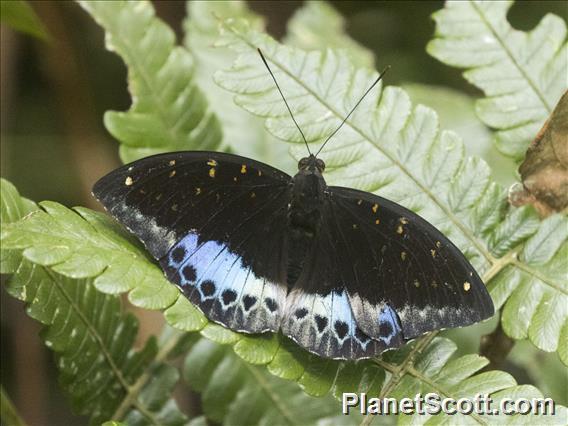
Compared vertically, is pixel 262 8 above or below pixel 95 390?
above

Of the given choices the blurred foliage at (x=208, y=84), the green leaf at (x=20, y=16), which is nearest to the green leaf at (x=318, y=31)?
the blurred foliage at (x=208, y=84)

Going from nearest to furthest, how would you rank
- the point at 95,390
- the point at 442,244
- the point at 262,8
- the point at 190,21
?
the point at 442,244, the point at 95,390, the point at 190,21, the point at 262,8

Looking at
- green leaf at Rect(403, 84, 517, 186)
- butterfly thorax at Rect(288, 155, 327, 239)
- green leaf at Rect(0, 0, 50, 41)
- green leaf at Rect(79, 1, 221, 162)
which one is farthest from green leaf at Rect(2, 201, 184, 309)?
green leaf at Rect(403, 84, 517, 186)

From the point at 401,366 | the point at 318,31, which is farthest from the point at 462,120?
the point at 401,366

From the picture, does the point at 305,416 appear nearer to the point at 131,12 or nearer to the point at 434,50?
the point at 434,50

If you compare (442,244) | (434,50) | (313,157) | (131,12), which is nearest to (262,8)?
(131,12)

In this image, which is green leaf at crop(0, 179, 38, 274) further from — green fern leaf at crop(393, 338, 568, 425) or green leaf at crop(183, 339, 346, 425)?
green fern leaf at crop(393, 338, 568, 425)

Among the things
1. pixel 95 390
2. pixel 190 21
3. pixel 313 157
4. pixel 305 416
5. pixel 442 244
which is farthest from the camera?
pixel 190 21
